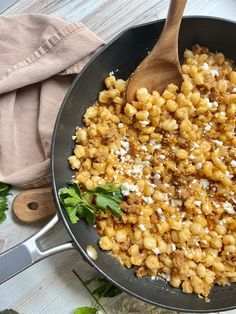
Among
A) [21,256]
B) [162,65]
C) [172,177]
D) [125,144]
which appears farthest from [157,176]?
[21,256]

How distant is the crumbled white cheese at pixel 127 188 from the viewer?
158 centimetres

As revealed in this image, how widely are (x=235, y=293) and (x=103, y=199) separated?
0.57 metres

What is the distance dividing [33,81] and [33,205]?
45cm

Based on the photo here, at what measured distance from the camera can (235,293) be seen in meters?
1.63

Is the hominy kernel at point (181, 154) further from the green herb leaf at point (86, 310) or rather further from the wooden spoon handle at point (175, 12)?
the green herb leaf at point (86, 310)

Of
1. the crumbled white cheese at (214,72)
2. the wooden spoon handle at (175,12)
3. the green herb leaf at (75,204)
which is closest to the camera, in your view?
the wooden spoon handle at (175,12)

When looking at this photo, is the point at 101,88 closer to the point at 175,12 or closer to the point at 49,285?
the point at 175,12

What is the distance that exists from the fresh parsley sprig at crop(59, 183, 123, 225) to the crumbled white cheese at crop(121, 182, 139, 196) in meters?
0.01

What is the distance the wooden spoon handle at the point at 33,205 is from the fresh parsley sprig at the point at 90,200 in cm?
14

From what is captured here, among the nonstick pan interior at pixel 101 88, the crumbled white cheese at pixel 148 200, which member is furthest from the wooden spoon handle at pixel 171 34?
the crumbled white cheese at pixel 148 200

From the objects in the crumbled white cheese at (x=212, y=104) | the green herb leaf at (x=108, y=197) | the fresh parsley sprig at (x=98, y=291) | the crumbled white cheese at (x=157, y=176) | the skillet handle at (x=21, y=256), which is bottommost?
the fresh parsley sprig at (x=98, y=291)

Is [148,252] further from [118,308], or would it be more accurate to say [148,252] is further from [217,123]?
[217,123]

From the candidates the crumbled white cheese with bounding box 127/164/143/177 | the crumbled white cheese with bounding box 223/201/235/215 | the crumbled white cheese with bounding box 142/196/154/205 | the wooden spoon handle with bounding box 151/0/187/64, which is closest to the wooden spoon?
the wooden spoon handle with bounding box 151/0/187/64

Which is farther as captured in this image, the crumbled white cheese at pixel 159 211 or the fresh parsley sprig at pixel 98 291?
the fresh parsley sprig at pixel 98 291
